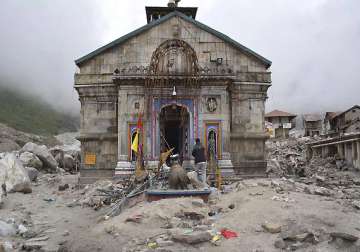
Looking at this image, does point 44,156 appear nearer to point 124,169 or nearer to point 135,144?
point 124,169

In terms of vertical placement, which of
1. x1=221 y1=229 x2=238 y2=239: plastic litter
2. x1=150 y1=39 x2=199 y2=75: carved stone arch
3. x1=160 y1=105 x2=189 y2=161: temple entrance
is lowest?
x1=221 y1=229 x2=238 y2=239: plastic litter

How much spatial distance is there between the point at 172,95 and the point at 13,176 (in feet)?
29.1

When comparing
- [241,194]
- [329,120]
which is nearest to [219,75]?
[241,194]

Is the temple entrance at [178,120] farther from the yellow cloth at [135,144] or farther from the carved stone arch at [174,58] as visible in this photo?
the carved stone arch at [174,58]

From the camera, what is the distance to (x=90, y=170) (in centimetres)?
1988

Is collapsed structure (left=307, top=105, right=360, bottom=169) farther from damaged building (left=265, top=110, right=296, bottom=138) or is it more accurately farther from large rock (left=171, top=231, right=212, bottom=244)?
damaged building (left=265, top=110, right=296, bottom=138)

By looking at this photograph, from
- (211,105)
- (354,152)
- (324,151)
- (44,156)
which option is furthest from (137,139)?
(324,151)

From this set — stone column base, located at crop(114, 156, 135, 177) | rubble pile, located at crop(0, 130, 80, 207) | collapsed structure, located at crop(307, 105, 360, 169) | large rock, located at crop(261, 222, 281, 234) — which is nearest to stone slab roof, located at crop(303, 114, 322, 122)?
collapsed structure, located at crop(307, 105, 360, 169)

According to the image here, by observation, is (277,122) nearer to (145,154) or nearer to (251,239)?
(145,154)

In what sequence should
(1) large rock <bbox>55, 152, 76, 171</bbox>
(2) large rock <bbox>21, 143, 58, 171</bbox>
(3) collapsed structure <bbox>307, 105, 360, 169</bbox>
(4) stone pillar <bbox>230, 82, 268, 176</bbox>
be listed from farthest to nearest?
(1) large rock <bbox>55, 152, 76, 171</bbox>, (2) large rock <bbox>21, 143, 58, 171</bbox>, (3) collapsed structure <bbox>307, 105, 360, 169</bbox>, (4) stone pillar <bbox>230, 82, 268, 176</bbox>

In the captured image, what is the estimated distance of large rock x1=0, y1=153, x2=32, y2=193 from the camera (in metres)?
17.6

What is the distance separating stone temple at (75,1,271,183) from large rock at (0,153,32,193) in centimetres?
299

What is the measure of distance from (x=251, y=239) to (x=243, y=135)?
1174 cm

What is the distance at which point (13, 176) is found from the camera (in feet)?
59.3
